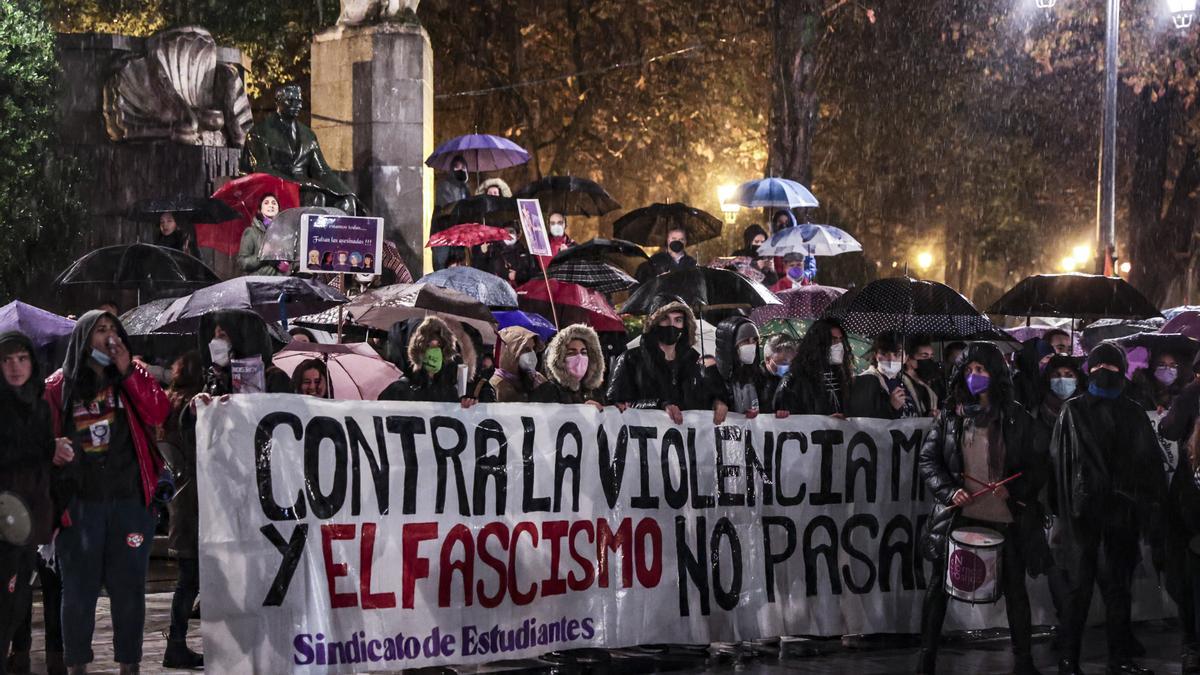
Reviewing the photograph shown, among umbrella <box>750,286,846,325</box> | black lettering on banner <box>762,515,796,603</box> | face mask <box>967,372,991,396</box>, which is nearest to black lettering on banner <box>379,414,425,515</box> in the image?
black lettering on banner <box>762,515,796,603</box>

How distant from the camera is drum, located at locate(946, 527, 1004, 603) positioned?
9891 millimetres

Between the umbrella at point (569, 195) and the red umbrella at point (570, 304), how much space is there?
2.97 meters

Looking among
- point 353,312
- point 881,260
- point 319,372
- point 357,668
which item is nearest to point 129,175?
point 353,312

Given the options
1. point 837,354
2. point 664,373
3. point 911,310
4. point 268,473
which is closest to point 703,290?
point 911,310

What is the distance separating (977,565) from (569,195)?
11697 mm

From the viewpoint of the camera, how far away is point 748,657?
35.3 feet

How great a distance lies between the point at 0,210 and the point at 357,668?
11203 millimetres

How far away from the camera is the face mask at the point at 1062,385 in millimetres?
11898

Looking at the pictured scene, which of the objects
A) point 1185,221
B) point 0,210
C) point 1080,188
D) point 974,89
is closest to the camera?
point 0,210

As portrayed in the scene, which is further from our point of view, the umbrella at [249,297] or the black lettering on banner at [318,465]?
the umbrella at [249,297]

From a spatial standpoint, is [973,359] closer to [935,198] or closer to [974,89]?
[974,89]

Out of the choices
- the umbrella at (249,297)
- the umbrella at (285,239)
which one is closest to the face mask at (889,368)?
the umbrella at (249,297)

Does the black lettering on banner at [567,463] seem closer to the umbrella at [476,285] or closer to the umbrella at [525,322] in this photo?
the umbrella at [476,285]

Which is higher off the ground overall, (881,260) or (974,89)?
(974,89)
